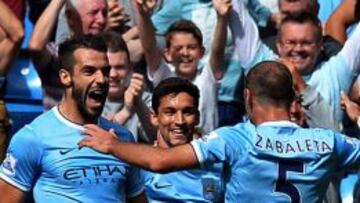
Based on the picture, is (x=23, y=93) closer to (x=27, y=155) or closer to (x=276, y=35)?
(x=276, y=35)

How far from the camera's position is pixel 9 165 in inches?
249

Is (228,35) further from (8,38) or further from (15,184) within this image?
(15,184)

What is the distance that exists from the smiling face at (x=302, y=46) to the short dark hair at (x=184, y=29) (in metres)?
0.61

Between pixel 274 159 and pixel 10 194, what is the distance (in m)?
1.40

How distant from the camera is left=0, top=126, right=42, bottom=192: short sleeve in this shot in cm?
629

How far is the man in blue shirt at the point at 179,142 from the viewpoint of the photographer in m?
6.77

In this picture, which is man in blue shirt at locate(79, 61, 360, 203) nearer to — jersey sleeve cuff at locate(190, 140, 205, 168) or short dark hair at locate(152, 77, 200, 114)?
jersey sleeve cuff at locate(190, 140, 205, 168)

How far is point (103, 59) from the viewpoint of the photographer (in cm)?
651

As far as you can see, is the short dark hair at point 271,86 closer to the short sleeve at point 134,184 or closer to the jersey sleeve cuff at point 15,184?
the short sleeve at point 134,184

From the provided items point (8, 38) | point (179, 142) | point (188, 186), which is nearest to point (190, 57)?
point (8, 38)

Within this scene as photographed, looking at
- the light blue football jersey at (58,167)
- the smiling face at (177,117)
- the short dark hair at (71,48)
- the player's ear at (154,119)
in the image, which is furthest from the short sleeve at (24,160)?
the player's ear at (154,119)

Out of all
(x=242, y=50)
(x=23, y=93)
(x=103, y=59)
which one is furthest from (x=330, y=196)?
(x=23, y=93)

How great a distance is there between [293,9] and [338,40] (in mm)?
442

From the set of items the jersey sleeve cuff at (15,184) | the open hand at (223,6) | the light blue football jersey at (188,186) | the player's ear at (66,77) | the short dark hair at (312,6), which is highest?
the player's ear at (66,77)
